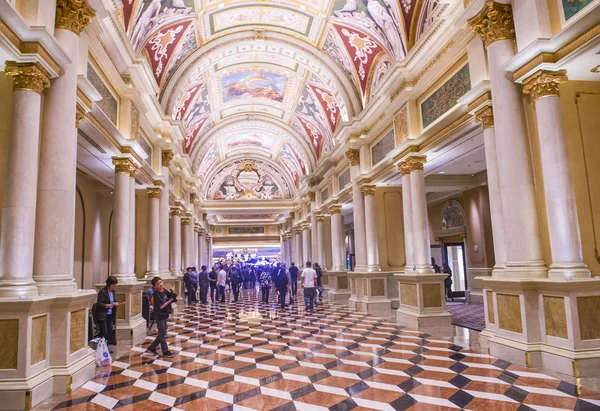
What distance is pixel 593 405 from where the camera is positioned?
385 cm

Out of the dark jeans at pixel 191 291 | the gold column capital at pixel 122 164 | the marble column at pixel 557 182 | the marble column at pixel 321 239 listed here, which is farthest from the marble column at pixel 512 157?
the marble column at pixel 321 239

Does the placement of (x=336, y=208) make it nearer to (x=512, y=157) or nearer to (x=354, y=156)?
(x=354, y=156)

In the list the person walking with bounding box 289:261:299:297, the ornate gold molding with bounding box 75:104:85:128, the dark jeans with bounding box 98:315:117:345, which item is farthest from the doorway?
the ornate gold molding with bounding box 75:104:85:128

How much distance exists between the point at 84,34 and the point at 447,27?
6.12 m

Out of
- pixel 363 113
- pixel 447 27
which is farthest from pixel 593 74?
pixel 363 113

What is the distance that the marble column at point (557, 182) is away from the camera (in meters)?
5.20

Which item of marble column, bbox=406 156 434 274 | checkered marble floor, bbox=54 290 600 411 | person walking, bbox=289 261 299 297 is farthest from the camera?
person walking, bbox=289 261 299 297

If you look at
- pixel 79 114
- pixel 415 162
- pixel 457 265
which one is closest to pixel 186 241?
pixel 457 265

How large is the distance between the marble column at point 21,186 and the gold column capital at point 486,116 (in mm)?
6230

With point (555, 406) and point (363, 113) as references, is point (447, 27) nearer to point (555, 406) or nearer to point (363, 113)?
point (363, 113)

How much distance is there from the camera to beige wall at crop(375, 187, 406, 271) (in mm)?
12711

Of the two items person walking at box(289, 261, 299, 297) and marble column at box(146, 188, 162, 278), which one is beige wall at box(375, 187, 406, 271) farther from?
marble column at box(146, 188, 162, 278)

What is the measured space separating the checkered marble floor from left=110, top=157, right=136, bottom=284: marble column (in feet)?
5.16

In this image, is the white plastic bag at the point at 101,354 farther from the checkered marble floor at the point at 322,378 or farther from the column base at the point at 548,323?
the column base at the point at 548,323
